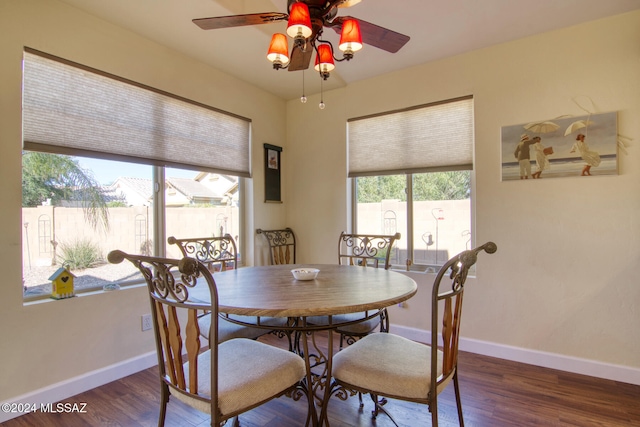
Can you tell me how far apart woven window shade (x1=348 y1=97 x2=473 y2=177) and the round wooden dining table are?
1416 mm

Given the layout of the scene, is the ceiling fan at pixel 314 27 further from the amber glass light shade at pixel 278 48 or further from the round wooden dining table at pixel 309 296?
the round wooden dining table at pixel 309 296

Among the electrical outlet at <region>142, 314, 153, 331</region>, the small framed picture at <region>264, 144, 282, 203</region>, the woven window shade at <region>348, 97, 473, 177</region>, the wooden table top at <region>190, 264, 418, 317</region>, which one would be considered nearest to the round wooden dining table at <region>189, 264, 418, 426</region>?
the wooden table top at <region>190, 264, 418, 317</region>

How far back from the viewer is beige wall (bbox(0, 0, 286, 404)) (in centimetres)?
181

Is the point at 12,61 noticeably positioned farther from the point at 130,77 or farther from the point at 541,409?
the point at 541,409

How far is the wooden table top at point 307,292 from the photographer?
124 cm

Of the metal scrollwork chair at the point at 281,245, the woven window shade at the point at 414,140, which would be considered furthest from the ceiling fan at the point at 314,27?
the metal scrollwork chair at the point at 281,245

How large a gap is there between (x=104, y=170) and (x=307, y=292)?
1850 millimetres

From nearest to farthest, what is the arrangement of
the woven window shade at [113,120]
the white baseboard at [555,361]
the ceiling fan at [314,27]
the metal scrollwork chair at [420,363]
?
the metal scrollwork chair at [420,363] → the ceiling fan at [314,27] → the woven window shade at [113,120] → the white baseboard at [555,361]

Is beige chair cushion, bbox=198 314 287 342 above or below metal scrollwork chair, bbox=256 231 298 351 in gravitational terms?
below

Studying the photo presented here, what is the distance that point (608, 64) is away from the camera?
88.3 inches

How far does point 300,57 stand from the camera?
5.97ft

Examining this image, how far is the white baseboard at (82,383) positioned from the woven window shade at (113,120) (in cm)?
147

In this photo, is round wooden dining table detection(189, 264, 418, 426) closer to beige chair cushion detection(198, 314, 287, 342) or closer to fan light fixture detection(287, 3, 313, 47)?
beige chair cushion detection(198, 314, 287, 342)

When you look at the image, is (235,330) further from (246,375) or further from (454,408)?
(454,408)
